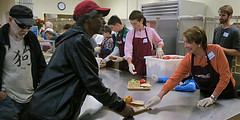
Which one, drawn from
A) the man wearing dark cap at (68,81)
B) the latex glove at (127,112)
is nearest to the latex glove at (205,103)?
the latex glove at (127,112)

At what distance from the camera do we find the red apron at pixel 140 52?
2697 millimetres

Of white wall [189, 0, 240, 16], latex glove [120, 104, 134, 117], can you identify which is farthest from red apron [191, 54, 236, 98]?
white wall [189, 0, 240, 16]

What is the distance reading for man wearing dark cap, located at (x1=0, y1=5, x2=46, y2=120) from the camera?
156 centimetres

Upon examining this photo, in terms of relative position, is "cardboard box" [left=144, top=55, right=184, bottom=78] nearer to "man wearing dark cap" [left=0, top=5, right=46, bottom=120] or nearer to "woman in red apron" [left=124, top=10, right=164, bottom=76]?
"woman in red apron" [left=124, top=10, right=164, bottom=76]

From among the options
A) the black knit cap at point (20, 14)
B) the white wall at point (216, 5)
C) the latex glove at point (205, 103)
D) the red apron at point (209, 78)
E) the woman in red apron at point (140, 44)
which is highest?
the white wall at point (216, 5)

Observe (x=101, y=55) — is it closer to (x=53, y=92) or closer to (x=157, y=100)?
(x=157, y=100)

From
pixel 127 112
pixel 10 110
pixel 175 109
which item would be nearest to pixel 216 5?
pixel 175 109

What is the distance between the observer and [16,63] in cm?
160

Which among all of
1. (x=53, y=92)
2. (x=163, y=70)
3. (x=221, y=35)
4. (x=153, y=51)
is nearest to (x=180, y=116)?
(x=53, y=92)

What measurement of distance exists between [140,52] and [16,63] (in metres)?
1.58

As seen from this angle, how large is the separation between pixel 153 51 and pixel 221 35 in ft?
3.47

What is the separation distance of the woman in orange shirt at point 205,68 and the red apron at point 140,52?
1.03 meters

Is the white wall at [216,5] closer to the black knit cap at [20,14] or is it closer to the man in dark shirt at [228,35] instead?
the man in dark shirt at [228,35]

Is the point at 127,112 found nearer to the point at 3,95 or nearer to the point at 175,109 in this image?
the point at 175,109
